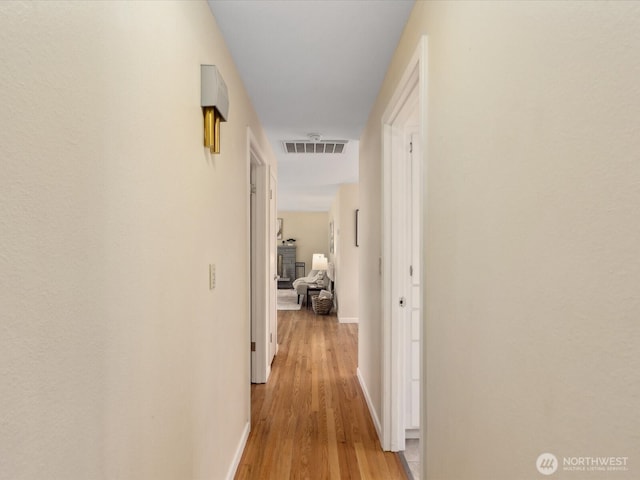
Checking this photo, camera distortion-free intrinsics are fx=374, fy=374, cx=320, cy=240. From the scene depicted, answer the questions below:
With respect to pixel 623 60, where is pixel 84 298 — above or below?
below

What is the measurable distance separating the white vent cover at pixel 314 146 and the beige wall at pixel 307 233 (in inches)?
290

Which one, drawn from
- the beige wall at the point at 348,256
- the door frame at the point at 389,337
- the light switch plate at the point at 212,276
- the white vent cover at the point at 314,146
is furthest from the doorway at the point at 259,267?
the beige wall at the point at 348,256

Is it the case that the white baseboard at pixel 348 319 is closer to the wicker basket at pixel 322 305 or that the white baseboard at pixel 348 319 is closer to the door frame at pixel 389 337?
the wicker basket at pixel 322 305

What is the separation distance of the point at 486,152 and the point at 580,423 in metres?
0.62

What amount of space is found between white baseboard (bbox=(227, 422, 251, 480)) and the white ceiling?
224 cm

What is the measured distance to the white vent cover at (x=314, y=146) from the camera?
3.71 m

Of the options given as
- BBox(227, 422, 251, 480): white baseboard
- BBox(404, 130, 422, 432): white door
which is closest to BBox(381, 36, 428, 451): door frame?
BBox(404, 130, 422, 432): white door

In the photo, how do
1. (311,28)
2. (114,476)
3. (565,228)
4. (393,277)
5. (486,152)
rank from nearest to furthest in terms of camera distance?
(565,228) → (114,476) → (486,152) → (311,28) → (393,277)

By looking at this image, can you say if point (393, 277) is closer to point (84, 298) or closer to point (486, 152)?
point (486, 152)

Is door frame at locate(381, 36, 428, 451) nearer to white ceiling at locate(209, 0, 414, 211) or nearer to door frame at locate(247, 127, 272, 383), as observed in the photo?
white ceiling at locate(209, 0, 414, 211)

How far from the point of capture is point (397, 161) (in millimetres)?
2326

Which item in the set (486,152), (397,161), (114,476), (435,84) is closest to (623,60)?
(486,152)

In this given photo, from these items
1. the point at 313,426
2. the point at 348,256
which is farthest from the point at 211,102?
the point at 348,256

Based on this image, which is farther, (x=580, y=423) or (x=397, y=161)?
(x=397, y=161)
